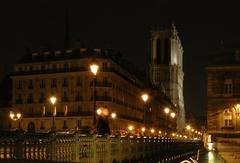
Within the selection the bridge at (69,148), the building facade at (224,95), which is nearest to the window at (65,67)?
the building facade at (224,95)

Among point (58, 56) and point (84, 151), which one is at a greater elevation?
point (58, 56)

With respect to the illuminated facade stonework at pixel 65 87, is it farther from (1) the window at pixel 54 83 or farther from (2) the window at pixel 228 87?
(2) the window at pixel 228 87

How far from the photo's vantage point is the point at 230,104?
244 ft

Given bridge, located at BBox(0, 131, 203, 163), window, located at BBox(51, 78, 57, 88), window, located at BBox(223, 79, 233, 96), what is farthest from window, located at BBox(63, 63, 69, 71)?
bridge, located at BBox(0, 131, 203, 163)

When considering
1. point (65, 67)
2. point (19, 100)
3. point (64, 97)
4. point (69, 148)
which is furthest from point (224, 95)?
point (19, 100)

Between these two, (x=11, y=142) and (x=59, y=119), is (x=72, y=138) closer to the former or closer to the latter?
(x=11, y=142)

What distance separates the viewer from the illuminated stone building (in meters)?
114

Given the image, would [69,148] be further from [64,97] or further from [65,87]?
[65,87]

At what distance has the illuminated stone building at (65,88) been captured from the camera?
114 m

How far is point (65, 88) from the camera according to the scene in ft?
381

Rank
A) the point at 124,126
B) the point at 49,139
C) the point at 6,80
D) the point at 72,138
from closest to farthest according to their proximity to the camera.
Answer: the point at 49,139 → the point at 72,138 → the point at 124,126 → the point at 6,80

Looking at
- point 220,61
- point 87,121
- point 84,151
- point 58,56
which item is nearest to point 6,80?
point 58,56

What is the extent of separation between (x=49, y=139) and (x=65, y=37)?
462 feet

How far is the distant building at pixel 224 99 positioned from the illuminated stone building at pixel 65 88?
39486mm
